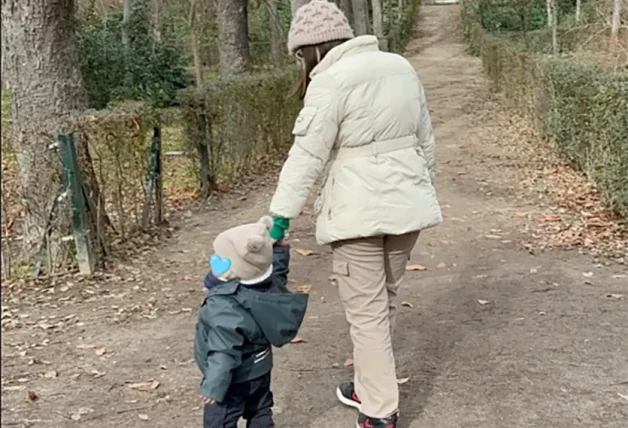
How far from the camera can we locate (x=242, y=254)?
309cm

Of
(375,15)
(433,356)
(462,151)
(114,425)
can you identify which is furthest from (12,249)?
(375,15)

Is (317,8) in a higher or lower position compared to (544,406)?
higher

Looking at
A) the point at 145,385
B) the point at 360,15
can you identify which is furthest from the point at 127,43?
the point at 145,385

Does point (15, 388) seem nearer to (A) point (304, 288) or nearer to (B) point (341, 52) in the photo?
(A) point (304, 288)

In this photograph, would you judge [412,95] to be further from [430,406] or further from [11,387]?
[11,387]

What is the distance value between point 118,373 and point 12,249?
8.57ft

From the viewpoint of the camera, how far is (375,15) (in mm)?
31578

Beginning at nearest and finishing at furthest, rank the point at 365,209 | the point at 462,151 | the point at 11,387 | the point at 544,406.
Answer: the point at 365,209
the point at 544,406
the point at 11,387
the point at 462,151

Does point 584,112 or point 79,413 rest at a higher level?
point 584,112

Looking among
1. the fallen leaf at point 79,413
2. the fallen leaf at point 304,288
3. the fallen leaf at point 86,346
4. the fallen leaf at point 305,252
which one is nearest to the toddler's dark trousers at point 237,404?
the fallen leaf at point 79,413

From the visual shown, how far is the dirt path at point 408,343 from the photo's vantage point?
161 inches

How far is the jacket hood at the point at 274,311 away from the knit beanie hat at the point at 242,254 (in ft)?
0.23

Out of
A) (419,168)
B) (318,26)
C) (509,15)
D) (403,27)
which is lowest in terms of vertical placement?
(403,27)

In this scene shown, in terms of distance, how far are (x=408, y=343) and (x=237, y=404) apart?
194 centimetres
